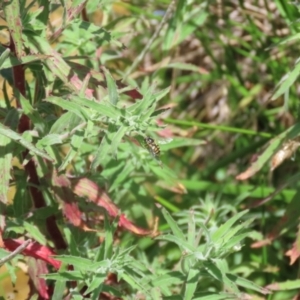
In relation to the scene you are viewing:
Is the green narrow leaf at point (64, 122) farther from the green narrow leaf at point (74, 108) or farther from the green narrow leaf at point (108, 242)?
the green narrow leaf at point (108, 242)

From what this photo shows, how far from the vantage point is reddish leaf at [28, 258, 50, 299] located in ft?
4.17

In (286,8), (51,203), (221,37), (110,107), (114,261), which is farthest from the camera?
(221,37)

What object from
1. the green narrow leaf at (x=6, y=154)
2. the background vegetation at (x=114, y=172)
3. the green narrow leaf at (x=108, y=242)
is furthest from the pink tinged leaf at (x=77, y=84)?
the green narrow leaf at (x=108, y=242)

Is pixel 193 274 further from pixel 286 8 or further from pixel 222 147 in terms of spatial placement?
pixel 222 147

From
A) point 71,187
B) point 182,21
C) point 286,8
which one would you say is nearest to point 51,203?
point 71,187

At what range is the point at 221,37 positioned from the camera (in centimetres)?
228

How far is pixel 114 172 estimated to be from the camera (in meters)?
1.54

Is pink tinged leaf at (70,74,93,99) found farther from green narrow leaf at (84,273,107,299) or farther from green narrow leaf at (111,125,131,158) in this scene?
green narrow leaf at (84,273,107,299)

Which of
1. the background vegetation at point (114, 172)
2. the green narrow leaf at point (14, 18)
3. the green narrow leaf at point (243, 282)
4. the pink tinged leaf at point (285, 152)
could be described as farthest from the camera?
the pink tinged leaf at point (285, 152)

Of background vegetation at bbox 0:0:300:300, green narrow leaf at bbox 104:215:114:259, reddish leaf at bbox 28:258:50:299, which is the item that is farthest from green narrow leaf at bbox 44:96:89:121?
reddish leaf at bbox 28:258:50:299

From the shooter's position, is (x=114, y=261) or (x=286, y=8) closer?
(x=114, y=261)

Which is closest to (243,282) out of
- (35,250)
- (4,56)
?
(35,250)

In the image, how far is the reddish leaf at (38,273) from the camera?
1.27 m

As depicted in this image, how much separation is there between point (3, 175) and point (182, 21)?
86cm
